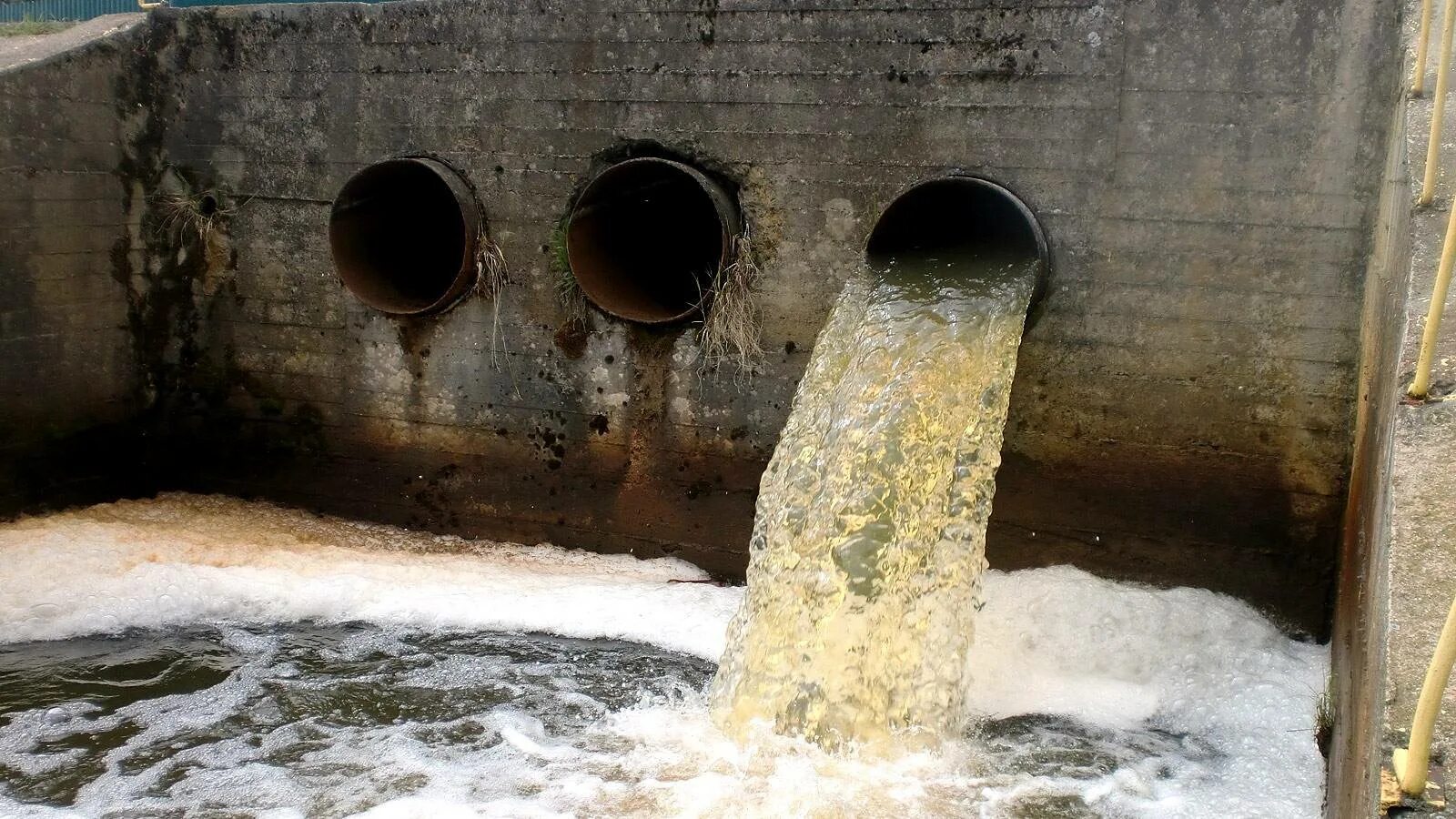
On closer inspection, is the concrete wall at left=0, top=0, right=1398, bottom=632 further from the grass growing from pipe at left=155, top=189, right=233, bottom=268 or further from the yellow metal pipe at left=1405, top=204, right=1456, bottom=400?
the yellow metal pipe at left=1405, top=204, right=1456, bottom=400

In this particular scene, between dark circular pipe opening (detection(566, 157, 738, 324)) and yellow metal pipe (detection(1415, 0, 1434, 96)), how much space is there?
9.19ft

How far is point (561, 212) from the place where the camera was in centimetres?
586

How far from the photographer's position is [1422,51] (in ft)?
13.4

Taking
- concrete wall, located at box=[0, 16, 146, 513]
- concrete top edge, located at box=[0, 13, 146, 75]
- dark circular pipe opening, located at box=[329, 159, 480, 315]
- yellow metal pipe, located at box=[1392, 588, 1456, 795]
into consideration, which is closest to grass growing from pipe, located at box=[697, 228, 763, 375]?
dark circular pipe opening, located at box=[329, 159, 480, 315]

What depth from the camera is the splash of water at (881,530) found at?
4164mm

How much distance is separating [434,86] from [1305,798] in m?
4.96

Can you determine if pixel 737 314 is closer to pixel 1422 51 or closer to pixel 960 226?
pixel 960 226

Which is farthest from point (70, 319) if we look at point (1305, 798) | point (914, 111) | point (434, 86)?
point (1305, 798)

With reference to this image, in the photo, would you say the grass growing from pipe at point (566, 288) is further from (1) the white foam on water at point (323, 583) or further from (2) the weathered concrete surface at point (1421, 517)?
(2) the weathered concrete surface at point (1421, 517)

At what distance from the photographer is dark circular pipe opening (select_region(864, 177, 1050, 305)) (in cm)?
511

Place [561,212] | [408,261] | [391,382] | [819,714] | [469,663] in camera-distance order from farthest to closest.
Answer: [408,261]
[391,382]
[561,212]
[469,663]
[819,714]

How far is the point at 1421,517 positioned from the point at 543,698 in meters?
3.14

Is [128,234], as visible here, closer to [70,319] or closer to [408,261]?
[70,319]

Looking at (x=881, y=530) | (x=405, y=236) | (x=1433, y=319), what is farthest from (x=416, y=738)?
(x=405, y=236)
